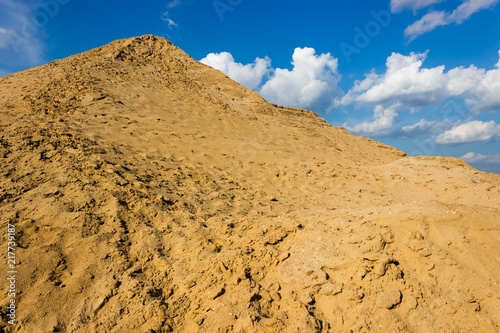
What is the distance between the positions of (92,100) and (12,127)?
3.01m

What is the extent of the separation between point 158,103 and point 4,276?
27.1 feet

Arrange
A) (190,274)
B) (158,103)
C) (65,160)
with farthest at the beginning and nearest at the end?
(158,103)
(65,160)
(190,274)

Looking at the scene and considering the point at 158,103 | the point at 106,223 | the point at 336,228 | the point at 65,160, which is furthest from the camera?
the point at 158,103

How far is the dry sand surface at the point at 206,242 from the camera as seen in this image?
2.70 m

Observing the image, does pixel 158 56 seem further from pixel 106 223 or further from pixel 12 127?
pixel 106 223

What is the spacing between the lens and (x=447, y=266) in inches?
115

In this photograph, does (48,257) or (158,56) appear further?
(158,56)

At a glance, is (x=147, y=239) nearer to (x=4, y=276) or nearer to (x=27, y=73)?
(x=4, y=276)

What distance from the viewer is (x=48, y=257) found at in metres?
3.36

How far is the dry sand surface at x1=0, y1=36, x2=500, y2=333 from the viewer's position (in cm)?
270

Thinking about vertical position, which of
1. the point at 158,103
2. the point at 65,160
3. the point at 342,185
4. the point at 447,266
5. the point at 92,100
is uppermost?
the point at 158,103

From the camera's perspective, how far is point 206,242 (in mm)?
3938

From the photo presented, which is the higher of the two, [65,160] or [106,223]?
[65,160]

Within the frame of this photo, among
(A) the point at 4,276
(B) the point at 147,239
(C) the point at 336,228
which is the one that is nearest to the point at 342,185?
(C) the point at 336,228
